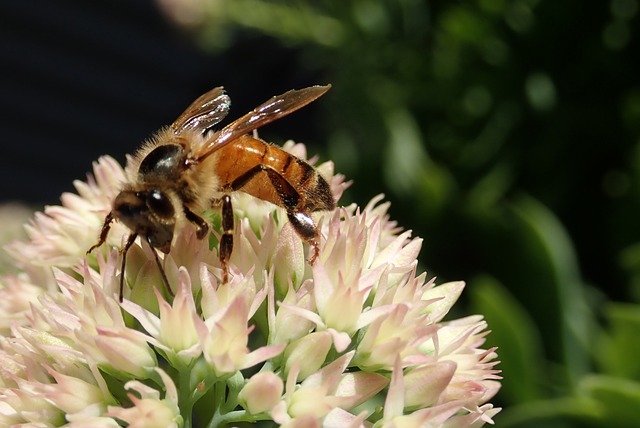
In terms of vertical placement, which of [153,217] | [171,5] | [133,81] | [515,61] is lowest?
[153,217]

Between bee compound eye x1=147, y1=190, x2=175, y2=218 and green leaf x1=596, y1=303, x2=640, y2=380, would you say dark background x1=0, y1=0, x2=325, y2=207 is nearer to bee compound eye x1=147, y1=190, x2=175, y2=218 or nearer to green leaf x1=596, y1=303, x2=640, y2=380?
green leaf x1=596, y1=303, x2=640, y2=380

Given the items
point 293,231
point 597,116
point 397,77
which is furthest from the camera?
point 397,77

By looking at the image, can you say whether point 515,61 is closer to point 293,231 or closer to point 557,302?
point 557,302

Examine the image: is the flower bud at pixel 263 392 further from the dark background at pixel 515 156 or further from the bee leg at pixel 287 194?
the dark background at pixel 515 156

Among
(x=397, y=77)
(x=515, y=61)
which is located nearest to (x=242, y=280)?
(x=515, y=61)

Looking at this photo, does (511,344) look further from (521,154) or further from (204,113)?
(204,113)
